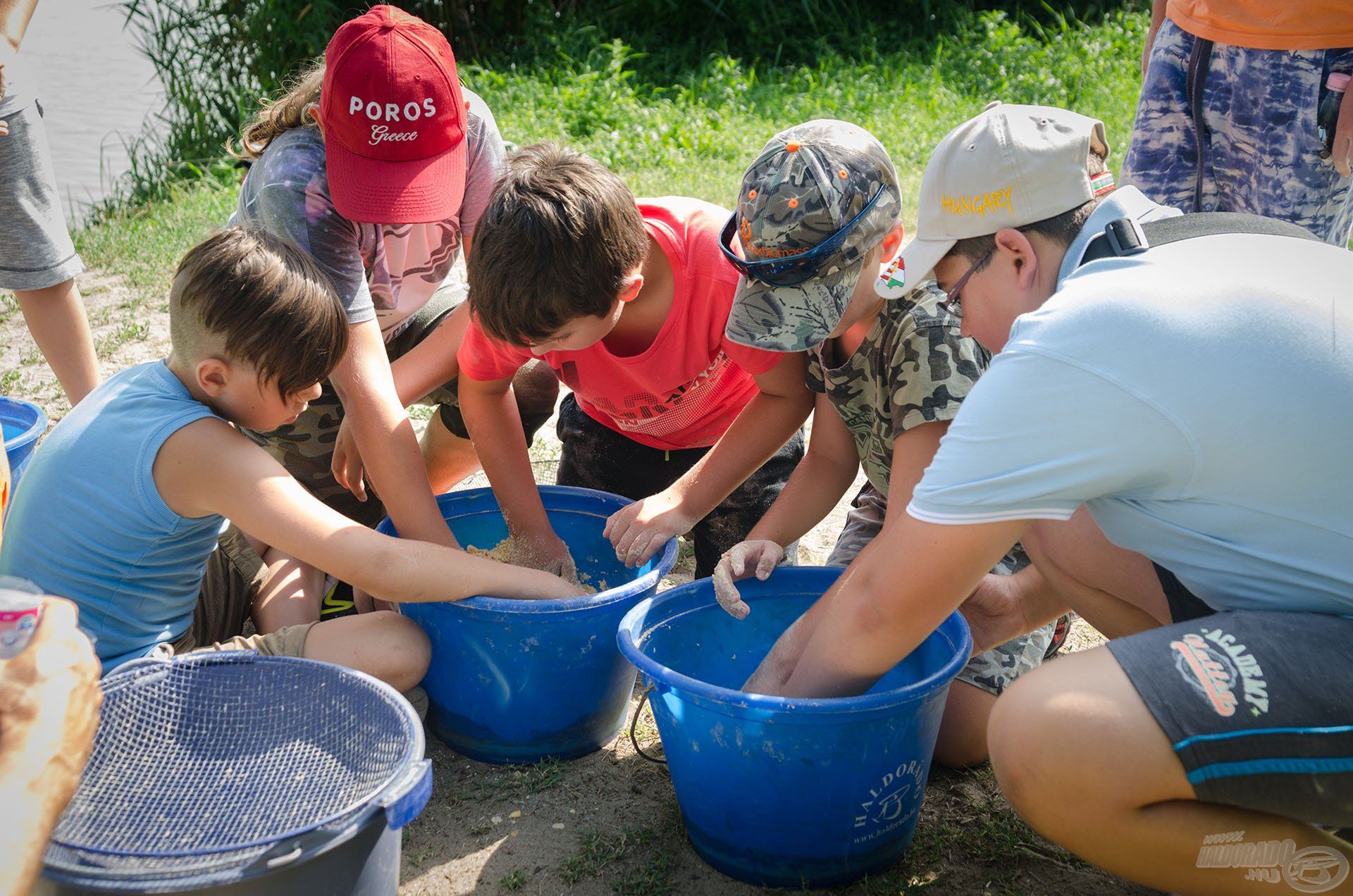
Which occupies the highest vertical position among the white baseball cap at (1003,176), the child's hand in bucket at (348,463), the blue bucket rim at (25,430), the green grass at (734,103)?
the white baseball cap at (1003,176)

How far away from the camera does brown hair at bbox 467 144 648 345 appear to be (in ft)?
6.46

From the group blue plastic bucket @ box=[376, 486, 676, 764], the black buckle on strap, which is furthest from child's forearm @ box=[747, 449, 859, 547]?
the black buckle on strap

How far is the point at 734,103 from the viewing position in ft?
23.6

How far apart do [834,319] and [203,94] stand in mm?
5670

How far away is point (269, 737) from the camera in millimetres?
1685

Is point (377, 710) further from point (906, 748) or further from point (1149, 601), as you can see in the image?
point (1149, 601)

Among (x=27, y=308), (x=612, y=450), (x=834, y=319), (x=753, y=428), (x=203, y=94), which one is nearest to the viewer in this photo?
(x=834, y=319)

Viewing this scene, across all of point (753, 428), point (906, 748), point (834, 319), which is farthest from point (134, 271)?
point (906, 748)

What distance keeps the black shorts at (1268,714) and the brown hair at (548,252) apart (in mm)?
1091

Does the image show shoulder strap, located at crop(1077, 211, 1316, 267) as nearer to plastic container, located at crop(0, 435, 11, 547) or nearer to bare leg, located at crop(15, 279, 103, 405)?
plastic container, located at crop(0, 435, 11, 547)

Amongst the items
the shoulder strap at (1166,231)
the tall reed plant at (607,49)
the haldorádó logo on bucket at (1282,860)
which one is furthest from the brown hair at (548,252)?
the tall reed plant at (607,49)

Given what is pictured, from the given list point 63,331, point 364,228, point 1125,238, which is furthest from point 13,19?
point 1125,238

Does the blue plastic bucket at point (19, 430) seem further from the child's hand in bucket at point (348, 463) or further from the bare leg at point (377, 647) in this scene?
the bare leg at point (377, 647)

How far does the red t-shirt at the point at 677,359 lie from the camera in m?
2.25
